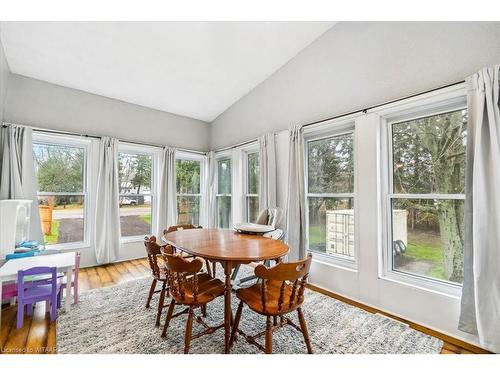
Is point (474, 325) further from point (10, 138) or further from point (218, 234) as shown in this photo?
point (10, 138)

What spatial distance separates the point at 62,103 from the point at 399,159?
14.7 feet

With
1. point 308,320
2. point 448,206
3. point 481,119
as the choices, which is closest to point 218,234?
point 308,320

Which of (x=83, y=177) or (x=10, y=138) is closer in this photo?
(x=10, y=138)

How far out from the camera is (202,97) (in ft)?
13.3

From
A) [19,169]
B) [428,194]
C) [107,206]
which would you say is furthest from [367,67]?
[19,169]

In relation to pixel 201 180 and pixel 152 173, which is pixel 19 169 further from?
pixel 201 180

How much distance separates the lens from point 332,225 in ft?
9.66

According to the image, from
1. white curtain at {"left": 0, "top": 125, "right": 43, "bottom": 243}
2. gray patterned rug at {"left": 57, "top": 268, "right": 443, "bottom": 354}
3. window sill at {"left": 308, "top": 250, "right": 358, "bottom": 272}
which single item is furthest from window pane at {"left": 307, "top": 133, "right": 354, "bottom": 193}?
white curtain at {"left": 0, "top": 125, "right": 43, "bottom": 243}

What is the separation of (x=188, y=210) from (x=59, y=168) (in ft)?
7.24

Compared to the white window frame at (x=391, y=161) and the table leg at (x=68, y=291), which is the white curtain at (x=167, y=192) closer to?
the table leg at (x=68, y=291)

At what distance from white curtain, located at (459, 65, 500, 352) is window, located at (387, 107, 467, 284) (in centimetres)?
24

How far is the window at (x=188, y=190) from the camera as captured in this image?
15.4 ft

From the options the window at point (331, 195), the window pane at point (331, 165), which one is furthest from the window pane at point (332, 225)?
the window pane at point (331, 165)
